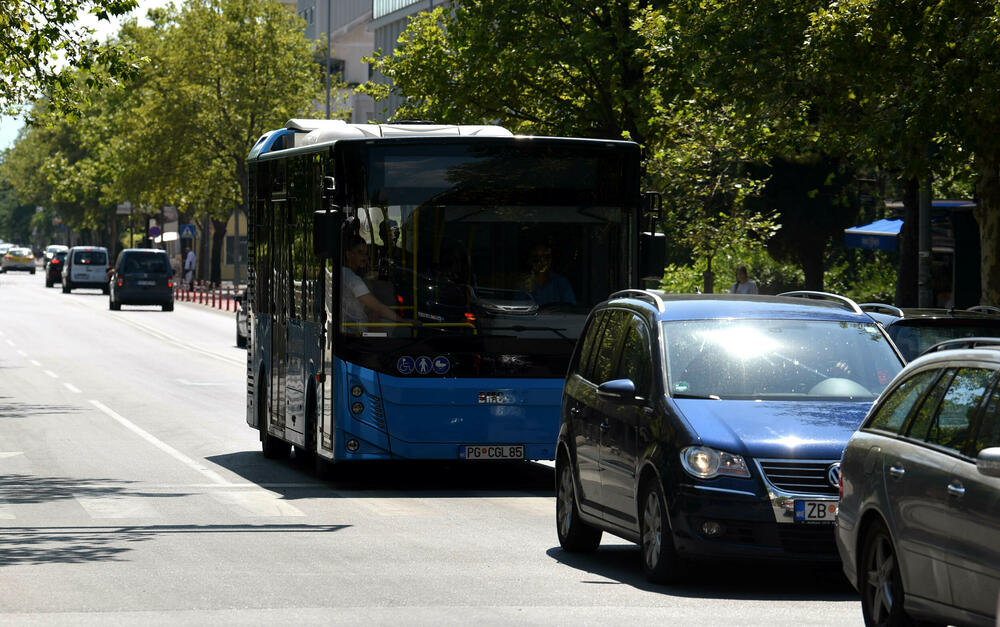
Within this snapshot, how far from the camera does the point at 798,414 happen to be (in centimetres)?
1023

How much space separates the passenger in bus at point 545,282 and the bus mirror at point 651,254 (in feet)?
2.00

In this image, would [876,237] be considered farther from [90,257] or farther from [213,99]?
[90,257]

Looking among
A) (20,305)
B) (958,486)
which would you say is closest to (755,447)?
(958,486)

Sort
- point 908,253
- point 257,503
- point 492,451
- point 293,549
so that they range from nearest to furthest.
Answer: point 293,549 < point 257,503 < point 492,451 < point 908,253

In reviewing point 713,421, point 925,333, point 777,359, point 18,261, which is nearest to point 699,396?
point 713,421

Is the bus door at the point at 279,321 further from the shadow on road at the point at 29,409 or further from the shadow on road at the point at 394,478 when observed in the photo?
the shadow on road at the point at 29,409

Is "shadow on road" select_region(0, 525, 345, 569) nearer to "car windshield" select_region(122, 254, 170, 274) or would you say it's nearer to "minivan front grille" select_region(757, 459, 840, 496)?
"minivan front grille" select_region(757, 459, 840, 496)

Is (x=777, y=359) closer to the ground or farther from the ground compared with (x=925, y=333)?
farther from the ground

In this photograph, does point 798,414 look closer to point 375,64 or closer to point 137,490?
point 137,490

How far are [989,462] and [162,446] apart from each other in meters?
13.8

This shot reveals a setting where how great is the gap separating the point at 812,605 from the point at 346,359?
6.35 meters

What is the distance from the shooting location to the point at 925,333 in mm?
15008

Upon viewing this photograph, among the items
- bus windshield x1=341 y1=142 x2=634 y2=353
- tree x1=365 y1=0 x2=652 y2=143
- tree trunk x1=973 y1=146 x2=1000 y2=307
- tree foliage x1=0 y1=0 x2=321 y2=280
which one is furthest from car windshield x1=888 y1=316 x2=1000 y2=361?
tree foliage x1=0 y1=0 x2=321 y2=280

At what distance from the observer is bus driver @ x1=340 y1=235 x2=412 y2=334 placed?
15297 millimetres
